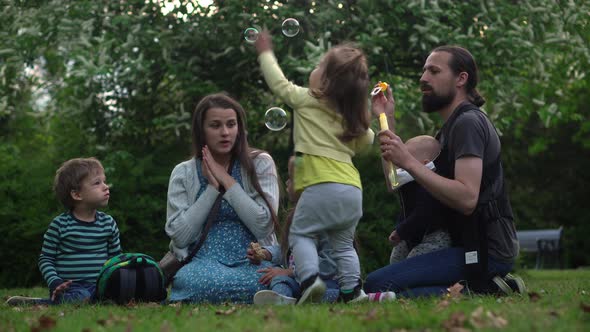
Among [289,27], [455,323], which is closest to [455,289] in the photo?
[455,323]

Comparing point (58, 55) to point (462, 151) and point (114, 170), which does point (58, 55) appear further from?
point (462, 151)

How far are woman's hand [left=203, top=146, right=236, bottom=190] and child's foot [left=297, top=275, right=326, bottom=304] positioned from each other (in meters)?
1.04

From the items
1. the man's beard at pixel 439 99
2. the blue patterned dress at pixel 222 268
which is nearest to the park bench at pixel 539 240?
the man's beard at pixel 439 99

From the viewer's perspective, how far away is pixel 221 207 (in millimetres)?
5957

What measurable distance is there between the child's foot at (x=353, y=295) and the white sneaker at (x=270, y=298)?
1.24 ft

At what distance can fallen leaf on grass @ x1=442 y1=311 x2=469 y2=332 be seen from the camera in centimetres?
357

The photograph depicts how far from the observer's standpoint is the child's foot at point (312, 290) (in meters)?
5.04

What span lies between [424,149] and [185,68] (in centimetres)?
546

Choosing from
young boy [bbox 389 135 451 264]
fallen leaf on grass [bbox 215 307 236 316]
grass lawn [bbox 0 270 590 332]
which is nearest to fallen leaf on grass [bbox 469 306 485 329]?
grass lawn [bbox 0 270 590 332]

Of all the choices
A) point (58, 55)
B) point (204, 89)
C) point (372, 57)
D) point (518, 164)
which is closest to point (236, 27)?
point (204, 89)

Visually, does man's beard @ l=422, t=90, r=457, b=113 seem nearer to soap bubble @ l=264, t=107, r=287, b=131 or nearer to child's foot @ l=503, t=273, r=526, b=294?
soap bubble @ l=264, t=107, r=287, b=131

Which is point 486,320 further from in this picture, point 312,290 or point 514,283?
point 514,283

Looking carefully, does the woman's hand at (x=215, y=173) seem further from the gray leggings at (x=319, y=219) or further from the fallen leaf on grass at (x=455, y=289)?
the fallen leaf on grass at (x=455, y=289)

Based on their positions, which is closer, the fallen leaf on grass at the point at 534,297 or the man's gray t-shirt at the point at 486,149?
the fallen leaf on grass at the point at 534,297
